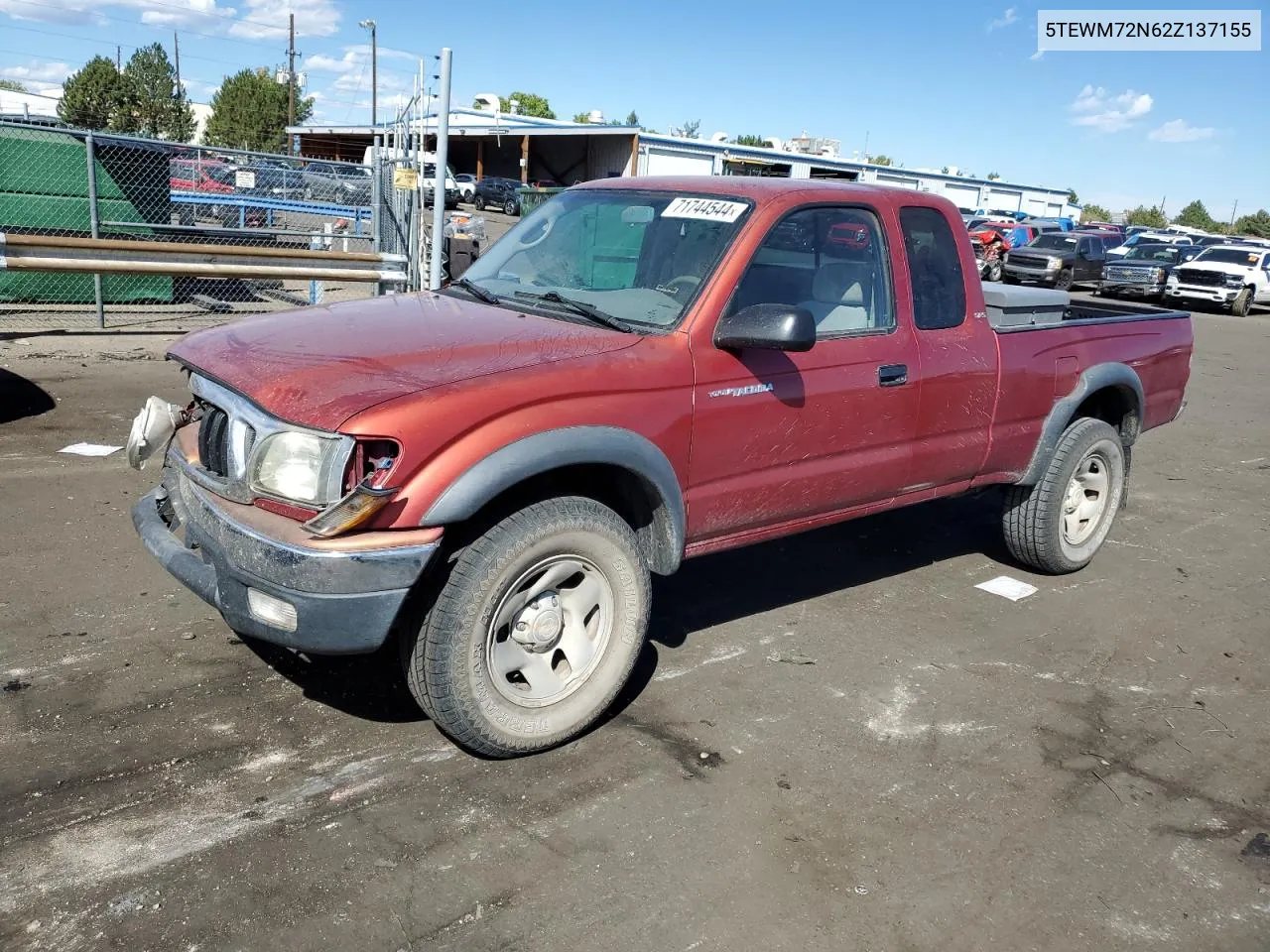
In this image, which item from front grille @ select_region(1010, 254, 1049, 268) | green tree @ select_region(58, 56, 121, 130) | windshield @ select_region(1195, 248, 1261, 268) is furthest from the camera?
green tree @ select_region(58, 56, 121, 130)

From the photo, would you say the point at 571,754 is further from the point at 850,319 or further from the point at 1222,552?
the point at 1222,552

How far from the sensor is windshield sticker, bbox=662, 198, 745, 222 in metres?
4.12

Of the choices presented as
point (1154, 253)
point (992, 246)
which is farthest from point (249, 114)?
point (1154, 253)

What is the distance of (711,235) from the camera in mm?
4082

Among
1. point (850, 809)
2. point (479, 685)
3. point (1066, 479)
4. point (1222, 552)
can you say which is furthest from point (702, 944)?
point (1222, 552)

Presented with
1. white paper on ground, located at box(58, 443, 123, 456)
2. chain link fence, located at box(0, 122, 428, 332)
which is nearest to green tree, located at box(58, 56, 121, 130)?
chain link fence, located at box(0, 122, 428, 332)

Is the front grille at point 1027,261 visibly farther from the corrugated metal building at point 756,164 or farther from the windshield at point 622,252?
the windshield at point 622,252

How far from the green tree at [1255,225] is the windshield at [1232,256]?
90.1 meters

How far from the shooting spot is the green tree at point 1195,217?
379 feet

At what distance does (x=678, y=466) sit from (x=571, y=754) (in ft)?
3.50

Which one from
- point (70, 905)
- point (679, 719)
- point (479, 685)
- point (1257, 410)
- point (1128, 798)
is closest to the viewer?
point (70, 905)

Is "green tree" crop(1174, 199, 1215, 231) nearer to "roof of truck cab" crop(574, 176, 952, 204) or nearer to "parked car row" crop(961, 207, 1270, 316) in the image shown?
"parked car row" crop(961, 207, 1270, 316)

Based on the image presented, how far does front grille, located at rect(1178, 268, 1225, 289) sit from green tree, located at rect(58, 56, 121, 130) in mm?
53884

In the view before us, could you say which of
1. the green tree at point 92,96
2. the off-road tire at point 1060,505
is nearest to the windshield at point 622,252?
the off-road tire at point 1060,505
